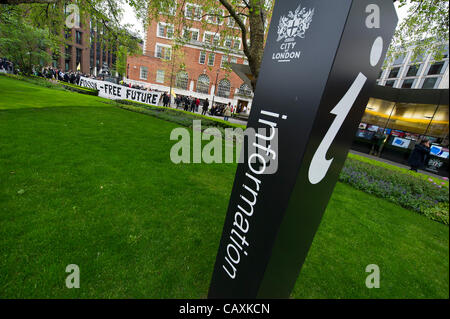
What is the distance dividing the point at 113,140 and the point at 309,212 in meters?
7.74

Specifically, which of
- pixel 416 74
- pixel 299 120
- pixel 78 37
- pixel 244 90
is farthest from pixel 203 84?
pixel 416 74

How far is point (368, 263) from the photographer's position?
366 centimetres

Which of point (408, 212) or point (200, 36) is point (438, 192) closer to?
point (408, 212)

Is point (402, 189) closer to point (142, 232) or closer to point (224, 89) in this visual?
point (142, 232)

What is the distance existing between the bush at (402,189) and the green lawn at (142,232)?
19.3 inches

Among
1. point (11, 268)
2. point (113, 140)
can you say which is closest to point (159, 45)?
point (113, 140)

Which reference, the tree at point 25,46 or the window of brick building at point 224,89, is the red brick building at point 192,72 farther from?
the tree at point 25,46

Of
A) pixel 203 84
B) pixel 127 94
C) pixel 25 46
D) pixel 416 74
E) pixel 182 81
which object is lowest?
pixel 127 94

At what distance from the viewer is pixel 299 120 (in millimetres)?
1292

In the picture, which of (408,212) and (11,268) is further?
(408,212)

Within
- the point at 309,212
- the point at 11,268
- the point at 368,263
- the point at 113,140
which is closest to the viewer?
the point at 309,212

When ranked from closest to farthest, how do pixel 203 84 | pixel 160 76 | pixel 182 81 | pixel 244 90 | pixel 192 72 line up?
pixel 160 76
pixel 192 72
pixel 182 81
pixel 203 84
pixel 244 90

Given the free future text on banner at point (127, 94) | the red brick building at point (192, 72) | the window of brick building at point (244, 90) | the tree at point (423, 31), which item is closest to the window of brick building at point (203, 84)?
the red brick building at point (192, 72)

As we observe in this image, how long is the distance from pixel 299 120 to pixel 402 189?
28.1 ft
